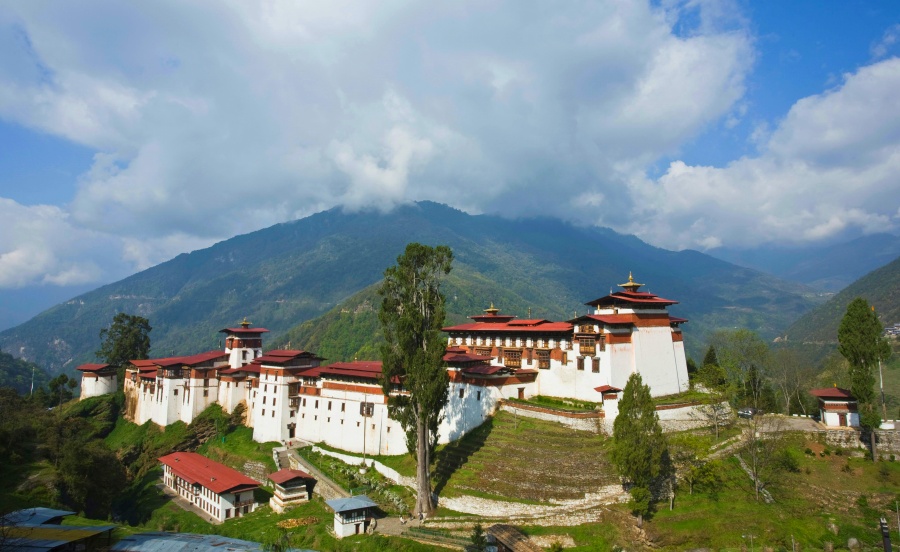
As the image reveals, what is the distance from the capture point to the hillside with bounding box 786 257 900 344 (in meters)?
134

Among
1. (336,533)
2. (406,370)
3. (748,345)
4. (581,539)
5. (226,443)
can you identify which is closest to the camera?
(581,539)

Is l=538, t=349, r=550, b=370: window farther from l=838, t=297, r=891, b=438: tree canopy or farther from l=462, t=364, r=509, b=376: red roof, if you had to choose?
l=838, t=297, r=891, b=438: tree canopy

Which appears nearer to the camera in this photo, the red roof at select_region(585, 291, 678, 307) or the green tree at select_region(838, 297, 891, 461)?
the green tree at select_region(838, 297, 891, 461)

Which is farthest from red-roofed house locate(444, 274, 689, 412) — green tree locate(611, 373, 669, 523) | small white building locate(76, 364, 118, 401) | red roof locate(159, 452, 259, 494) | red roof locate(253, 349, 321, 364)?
small white building locate(76, 364, 118, 401)

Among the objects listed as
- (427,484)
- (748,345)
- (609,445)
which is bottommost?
(427,484)

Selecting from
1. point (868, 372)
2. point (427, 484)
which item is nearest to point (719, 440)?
point (868, 372)

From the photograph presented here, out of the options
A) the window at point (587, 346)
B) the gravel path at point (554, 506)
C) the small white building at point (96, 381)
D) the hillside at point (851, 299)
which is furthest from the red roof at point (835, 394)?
the hillside at point (851, 299)

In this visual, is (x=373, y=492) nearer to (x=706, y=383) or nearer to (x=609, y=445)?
(x=609, y=445)

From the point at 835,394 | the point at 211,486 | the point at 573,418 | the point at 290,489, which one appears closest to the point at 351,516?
the point at 290,489

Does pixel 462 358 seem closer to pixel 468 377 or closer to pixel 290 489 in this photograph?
pixel 468 377

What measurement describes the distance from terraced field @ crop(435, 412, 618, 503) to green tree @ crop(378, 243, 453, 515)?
227cm

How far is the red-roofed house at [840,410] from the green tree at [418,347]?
1161 inches

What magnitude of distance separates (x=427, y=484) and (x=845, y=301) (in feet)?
596

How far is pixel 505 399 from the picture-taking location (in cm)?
4331
